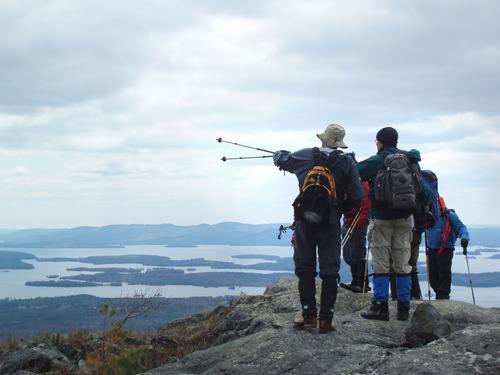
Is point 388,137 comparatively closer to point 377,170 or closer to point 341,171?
point 377,170

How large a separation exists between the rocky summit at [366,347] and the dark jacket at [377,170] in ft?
4.24

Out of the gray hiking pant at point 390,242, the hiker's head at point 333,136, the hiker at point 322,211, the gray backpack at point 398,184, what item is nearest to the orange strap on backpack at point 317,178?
the hiker at point 322,211

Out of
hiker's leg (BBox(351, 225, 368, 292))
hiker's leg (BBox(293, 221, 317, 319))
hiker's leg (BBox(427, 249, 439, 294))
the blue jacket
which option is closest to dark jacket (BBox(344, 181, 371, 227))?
hiker's leg (BBox(351, 225, 368, 292))

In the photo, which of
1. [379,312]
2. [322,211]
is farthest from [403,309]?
[322,211]

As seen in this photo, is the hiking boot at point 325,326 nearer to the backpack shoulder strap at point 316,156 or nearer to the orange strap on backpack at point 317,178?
the orange strap on backpack at point 317,178

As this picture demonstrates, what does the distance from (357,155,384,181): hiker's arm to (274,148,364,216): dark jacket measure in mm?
506

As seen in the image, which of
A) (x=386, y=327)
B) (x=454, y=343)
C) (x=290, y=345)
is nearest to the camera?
(x=454, y=343)

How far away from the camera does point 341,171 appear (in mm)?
7238

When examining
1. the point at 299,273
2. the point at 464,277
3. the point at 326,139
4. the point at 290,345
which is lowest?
the point at 464,277

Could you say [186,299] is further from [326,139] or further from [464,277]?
[326,139]

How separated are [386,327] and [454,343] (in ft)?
5.92

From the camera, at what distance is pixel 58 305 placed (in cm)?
15838

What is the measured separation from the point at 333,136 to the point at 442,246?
4.65 meters

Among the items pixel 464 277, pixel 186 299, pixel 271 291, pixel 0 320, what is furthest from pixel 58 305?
pixel 271 291
